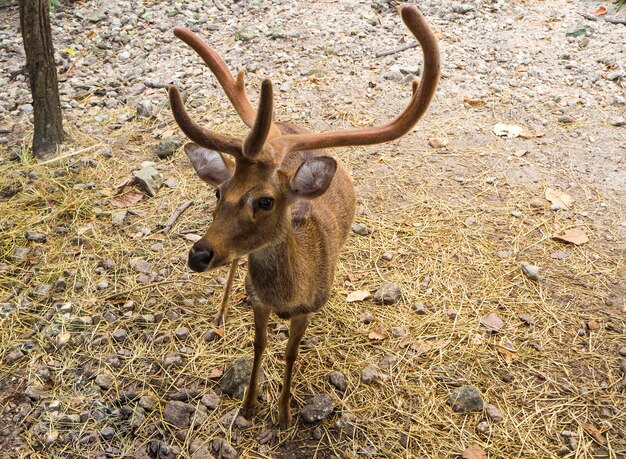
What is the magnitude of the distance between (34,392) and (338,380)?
157 centimetres

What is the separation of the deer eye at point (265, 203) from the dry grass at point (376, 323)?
4.08 ft

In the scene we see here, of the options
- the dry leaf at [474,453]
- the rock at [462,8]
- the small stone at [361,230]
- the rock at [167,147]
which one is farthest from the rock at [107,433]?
the rock at [462,8]

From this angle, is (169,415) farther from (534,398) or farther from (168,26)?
(168,26)


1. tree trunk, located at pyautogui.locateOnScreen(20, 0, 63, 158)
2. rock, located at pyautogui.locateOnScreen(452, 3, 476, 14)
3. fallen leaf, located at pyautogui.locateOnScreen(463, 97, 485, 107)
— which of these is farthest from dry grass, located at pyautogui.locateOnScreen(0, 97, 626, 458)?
rock, located at pyautogui.locateOnScreen(452, 3, 476, 14)

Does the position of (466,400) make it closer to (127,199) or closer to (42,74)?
(127,199)

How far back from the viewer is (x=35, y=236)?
3660 mm

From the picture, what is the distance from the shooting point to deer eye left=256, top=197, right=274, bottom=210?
2094mm

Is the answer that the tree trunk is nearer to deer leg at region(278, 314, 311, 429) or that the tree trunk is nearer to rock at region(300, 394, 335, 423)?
deer leg at region(278, 314, 311, 429)

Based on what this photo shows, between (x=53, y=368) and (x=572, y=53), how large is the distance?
18.8 ft

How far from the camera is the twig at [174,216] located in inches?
150

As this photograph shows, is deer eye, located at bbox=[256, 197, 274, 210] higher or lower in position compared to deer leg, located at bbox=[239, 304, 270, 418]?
higher

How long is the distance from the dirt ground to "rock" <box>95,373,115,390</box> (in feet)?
0.04

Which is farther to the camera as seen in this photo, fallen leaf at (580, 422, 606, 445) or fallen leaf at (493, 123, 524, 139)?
A: fallen leaf at (493, 123, 524, 139)

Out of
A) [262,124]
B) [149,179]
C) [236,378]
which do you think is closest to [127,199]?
[149,179]
